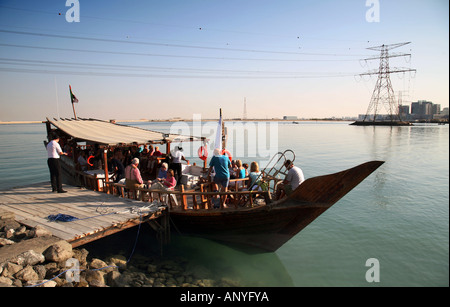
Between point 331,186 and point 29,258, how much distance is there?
22.4ft

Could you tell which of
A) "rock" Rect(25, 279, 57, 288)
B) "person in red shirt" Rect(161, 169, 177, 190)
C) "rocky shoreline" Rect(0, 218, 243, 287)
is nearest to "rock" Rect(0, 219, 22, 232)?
"rocky shoreline" Rect(0, 218, 243, 287)

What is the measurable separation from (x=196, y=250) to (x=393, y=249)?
6.88 m

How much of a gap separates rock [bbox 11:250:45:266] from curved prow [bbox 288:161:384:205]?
5.94 meters

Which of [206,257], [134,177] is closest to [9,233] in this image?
[134,177]

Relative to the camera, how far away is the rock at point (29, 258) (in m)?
5.11

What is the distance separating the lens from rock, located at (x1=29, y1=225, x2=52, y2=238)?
595cm

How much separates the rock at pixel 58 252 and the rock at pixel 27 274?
1.52 ft

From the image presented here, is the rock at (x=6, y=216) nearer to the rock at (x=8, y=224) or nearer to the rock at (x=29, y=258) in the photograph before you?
the rock at (x=8, y=224)

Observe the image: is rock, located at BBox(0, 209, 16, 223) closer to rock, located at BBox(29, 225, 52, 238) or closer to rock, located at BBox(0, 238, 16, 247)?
rock, located at BBox(0, 238, 16, 247)

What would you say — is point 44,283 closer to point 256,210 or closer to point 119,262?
point 119,262
